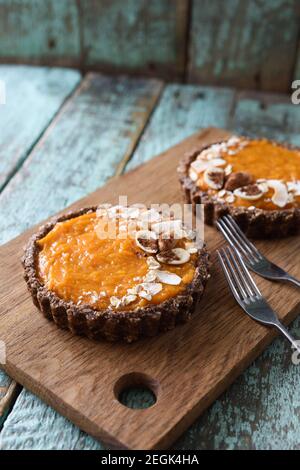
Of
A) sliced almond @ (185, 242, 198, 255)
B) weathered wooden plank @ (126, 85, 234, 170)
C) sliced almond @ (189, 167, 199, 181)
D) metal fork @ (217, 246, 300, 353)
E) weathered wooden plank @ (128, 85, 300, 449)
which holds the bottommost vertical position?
weathered wooden plank @ (126, 85, 234, 170)

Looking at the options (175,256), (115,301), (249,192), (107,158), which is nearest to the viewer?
(115,301)

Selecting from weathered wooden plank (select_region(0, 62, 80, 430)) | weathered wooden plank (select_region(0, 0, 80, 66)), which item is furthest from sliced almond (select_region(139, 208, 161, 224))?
weathered wooden plank (select_region(0, 0, 80, 66))

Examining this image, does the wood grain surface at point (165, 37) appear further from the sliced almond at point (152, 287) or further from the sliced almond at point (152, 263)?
the sliced almond at point (152, 287)

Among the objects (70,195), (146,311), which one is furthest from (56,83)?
(146,311)

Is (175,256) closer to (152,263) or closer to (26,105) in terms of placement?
(152,263)

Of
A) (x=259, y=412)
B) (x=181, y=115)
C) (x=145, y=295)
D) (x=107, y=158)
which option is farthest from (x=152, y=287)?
(x=181, y=115)

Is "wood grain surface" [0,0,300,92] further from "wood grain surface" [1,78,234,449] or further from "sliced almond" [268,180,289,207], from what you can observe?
"sliced almond" [268,180,289,207]

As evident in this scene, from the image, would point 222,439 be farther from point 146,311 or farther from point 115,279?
point 115,279

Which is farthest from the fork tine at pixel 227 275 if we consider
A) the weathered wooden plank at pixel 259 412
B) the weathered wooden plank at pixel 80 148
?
the weathered wooden plank at pixel 80 148
